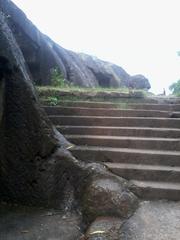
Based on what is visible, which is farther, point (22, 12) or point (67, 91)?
point (22, 12)

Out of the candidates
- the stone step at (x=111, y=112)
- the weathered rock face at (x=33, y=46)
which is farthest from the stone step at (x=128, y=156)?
the weathered rock face at (x=33, y=46)

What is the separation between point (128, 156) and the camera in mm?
5367

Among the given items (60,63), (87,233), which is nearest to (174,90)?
(60,63)

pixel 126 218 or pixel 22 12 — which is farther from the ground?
pixel 22 12

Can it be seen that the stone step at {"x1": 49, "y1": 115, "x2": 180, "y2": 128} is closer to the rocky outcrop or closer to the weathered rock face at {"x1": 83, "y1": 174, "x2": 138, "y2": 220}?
the weathered rock face at {"x1": 83, "y1": 174, "x2": 138, "y2": 220}

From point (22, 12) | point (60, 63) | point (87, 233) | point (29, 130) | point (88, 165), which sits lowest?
point (87, 233)

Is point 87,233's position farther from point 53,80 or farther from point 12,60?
point 53,80

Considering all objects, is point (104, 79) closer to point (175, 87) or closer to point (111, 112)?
point (175, 87)

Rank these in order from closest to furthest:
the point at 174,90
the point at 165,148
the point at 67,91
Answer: the point at 165,148
the point at 67,91
the point at 174,90

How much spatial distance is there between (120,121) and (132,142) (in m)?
0.80

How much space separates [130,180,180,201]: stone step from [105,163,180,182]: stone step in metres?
0.15

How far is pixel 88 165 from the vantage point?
4941mm

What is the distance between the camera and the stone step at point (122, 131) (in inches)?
235

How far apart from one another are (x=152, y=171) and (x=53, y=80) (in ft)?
17.4
